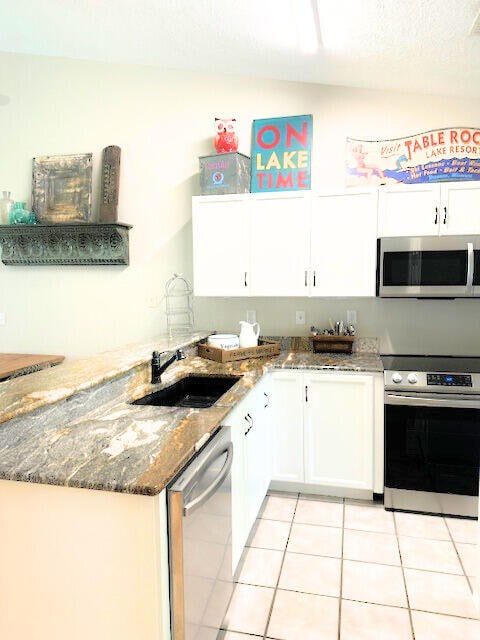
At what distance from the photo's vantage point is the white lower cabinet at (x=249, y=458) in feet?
6.84

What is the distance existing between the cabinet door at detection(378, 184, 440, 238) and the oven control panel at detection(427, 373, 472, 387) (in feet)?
2.97

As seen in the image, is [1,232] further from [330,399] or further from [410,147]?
[410,147]

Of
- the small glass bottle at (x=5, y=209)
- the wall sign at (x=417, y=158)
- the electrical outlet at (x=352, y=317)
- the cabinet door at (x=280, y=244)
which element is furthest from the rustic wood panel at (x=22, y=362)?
the wall sign at (x=417, y=158)

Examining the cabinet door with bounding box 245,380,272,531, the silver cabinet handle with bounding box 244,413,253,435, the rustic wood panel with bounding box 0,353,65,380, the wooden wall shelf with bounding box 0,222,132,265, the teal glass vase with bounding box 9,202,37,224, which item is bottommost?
the cabinet door with bounding box 245,380,272,531

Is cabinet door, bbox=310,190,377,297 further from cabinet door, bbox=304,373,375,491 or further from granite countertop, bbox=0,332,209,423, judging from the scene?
granite countertop, bbox=0,332,209,423

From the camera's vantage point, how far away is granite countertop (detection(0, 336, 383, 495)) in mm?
1304

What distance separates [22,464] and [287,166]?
2759 millimetres

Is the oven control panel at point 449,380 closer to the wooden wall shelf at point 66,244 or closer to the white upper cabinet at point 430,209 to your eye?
the white upper cabinet at point 430,209

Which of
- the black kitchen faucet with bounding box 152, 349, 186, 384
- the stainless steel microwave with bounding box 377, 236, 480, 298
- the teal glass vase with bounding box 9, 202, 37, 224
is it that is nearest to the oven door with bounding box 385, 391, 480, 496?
the stainless steel microwave with bounding box 377, 236, 480, 298

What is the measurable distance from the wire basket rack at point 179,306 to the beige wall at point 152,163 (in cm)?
8

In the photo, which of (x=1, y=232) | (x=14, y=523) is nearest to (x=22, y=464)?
(x=14, y=523)

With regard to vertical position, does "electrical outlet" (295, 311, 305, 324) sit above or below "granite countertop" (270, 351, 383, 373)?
above

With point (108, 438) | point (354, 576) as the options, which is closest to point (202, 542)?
point (108, 438)

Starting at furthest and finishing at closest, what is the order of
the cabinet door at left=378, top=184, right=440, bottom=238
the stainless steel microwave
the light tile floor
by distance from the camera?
the cabinet door at left=378, top=184, right=440, bottom=238 → the stainless steel microwave → the light tile floor
